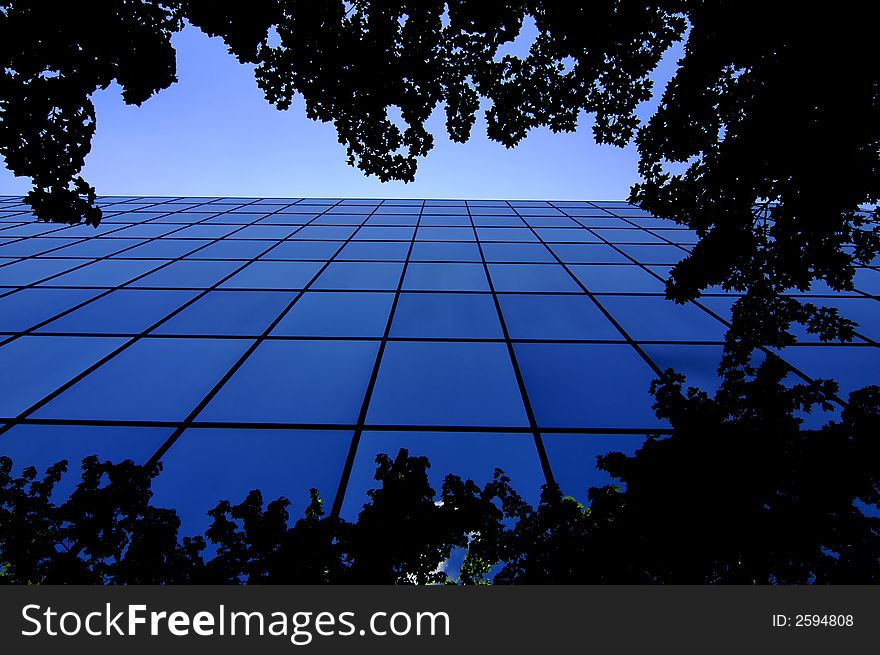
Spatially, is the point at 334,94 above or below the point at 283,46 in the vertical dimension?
below

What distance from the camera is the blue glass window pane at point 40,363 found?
5035mm

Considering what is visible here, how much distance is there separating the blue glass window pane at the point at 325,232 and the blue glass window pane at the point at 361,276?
2.93 metres

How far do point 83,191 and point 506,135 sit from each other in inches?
190

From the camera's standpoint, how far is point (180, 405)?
4941mm

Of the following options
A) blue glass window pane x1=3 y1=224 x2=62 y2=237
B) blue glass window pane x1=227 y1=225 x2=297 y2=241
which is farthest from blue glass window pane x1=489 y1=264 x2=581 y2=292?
blue glass window pane x1=3 y1=224 x2=62 y2=237

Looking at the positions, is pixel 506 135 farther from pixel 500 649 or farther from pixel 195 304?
pixel 195 304

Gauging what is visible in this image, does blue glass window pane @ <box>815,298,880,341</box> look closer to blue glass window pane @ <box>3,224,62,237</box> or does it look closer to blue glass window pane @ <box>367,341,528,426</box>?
blue glass window pane @ <box>367,341,528,426</box>

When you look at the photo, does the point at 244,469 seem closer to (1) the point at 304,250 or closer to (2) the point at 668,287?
(2) the point at 668,287

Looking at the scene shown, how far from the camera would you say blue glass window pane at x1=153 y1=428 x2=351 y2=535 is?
378 centimetres

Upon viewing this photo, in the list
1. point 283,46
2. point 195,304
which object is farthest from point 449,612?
point 195,304

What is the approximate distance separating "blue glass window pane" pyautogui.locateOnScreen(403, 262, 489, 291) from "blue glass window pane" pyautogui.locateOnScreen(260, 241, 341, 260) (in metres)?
2.86

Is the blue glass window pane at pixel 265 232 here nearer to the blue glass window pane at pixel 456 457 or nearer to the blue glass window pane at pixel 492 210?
the blue glass window pane at pixel 492 210

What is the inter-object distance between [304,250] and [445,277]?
15.7 ft

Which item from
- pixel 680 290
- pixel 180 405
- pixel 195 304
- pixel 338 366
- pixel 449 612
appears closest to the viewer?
pixel 449 612
